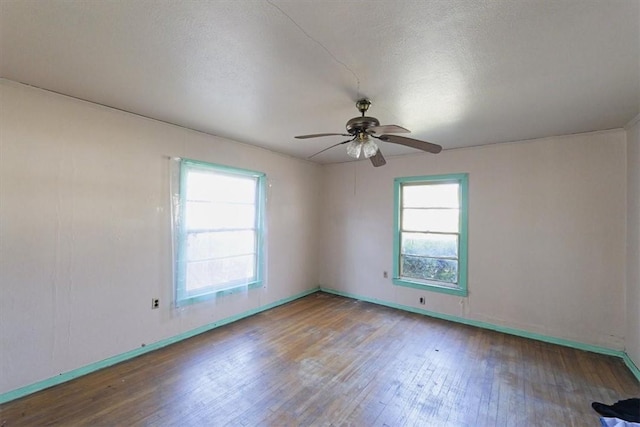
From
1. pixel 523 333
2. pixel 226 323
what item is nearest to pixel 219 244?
pixel 226 323

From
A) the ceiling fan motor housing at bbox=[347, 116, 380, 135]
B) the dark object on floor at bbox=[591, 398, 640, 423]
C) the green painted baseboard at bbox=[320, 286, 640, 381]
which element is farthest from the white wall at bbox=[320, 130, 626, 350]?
the ceiling fan motor housing at bbox=[347, 116, 380, 135]

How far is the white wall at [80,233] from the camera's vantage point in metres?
2.21

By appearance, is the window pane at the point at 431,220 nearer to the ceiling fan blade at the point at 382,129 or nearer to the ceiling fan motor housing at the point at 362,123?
the ceiling fan blade at the point at 382,129

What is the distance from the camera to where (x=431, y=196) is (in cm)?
436

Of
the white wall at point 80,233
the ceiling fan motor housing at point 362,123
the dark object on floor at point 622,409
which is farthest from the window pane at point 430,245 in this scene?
the white wall at point 80,233

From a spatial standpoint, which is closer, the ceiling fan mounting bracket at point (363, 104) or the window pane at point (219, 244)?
the ceiling fan mounting bracket at point (363, 104)

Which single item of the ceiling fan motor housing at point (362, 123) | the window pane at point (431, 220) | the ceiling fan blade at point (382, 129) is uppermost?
the ceiling fan motor housing at point (362, 123)

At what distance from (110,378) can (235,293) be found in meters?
1.63

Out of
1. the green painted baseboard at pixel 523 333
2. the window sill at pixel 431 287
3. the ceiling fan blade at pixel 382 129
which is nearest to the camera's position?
the ceiling fan blade at pixel 382 129

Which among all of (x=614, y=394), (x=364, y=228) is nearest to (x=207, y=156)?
(x=364, y=228)

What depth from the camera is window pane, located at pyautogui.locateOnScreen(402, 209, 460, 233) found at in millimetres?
4145

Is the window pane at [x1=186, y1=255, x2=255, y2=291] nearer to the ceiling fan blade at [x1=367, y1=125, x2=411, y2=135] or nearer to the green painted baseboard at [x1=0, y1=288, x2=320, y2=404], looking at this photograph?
the green painted baseboard at [x1=0, y1=288, x2=320, y2=404]

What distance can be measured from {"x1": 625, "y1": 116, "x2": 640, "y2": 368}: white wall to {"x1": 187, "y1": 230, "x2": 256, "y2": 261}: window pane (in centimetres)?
439

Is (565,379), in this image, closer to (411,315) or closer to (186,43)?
(411,315)
